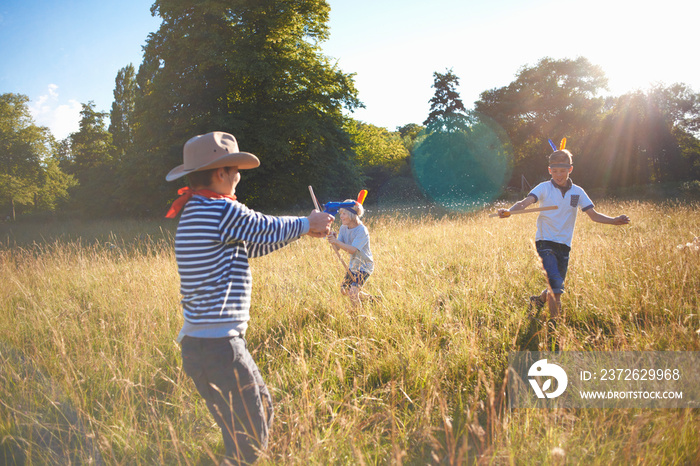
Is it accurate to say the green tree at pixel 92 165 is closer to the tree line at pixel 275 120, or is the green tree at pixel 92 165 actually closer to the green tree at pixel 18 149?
the tree line at pixel 275 120


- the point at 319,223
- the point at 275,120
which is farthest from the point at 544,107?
Result: the point at 319,223

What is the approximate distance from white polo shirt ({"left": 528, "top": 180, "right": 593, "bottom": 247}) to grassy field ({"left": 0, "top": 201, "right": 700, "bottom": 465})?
627mm

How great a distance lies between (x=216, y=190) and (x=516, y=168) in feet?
115

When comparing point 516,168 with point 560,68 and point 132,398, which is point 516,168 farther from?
point 132,398

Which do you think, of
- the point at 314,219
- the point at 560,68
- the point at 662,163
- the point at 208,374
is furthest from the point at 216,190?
the point at 560,68

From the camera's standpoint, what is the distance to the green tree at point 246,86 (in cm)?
1598

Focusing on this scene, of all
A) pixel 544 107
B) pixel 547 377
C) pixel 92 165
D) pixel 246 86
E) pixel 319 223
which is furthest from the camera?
pixel 544 107

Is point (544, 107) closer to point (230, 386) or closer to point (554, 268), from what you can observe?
point (554, 268)

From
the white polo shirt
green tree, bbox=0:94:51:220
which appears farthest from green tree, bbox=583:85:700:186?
green tree, bbox=0:94:51:220

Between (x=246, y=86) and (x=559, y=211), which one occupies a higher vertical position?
(x=246, y=86)

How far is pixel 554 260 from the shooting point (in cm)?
379

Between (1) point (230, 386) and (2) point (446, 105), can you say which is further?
(2) point (446, 105)

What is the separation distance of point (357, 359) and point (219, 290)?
5.19 ft

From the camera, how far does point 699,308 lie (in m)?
3.14
